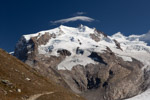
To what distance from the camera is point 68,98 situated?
58.6 metres

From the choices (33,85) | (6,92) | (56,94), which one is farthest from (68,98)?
(6,92)

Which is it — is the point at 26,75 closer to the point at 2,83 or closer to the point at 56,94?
the point at 56,94

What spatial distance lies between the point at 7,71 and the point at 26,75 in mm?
6608

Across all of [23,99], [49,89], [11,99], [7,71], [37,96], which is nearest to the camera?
[11,99]

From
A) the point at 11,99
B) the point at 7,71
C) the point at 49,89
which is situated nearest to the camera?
the point at 11,99

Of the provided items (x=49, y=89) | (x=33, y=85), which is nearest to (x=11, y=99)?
(x=33, y=85)

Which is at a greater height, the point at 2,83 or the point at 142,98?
the point at 2,83

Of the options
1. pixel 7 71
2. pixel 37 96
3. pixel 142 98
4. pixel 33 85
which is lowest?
pixel 142 98

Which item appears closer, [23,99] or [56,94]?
[23,99]

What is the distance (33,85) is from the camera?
5641 cm

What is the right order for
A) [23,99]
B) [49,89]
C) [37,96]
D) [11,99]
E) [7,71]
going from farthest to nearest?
1. [49,89]
2. [7,71]
3. [37,96]
4. [23,99]
5. [11,99]

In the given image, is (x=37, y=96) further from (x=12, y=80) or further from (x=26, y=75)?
(x=26, y=75)

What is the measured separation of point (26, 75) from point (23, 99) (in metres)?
15.7

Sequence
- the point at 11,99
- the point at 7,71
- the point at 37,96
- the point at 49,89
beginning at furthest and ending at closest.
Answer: the point at 49,89 → the point at 7,71 → the point at 37,96 → the point at 11,99
